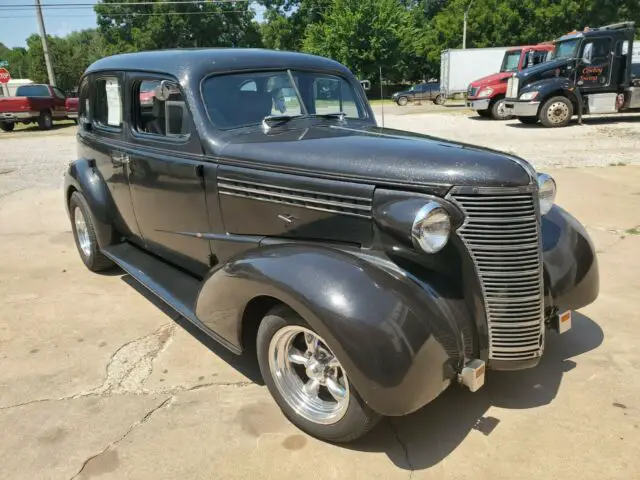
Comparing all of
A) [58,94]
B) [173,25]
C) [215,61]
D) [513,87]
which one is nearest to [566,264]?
[215,61]

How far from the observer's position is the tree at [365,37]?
35219mm

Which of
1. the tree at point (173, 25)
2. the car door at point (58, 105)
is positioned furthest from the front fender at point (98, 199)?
the tree at point (173, 25)

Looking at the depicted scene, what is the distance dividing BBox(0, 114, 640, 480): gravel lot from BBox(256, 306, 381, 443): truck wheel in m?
0.11

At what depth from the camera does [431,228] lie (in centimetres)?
221

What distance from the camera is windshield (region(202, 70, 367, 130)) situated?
3.20m

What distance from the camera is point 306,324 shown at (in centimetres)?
235

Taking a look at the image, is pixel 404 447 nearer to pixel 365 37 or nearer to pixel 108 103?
pixel 108 103

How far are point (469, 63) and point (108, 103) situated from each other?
25.7 meters

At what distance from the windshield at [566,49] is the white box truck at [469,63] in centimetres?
1139

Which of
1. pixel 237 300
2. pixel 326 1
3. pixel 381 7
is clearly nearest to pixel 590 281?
pixel 237 300

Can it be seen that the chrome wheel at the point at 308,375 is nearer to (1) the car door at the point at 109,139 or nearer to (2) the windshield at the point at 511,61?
(1) the car door at the point at 109,139

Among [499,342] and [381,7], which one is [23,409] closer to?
[499,342]

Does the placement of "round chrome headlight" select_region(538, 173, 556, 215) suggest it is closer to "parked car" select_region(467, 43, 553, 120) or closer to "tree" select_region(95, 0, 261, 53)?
"parked car" select_region(467, 43, 553, 120)

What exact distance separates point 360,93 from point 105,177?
7.32ft
